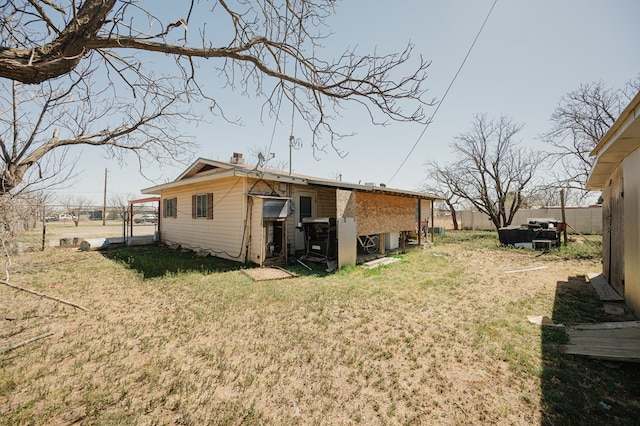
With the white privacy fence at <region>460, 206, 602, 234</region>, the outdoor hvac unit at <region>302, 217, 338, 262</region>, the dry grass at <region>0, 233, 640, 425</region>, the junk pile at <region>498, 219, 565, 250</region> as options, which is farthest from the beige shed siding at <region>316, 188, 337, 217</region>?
the white privacy fence at <region>460, 206, 602, 234</region>

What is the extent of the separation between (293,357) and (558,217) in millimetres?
29010

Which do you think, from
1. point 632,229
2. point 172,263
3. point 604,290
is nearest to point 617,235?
point 604,290

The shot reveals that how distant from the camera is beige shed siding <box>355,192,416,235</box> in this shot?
928 centimetres

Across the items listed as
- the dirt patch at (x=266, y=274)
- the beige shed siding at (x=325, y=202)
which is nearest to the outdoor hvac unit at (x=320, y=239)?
the dirt patch at (x=266, y=274)

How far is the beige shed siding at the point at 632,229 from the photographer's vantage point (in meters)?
4.33

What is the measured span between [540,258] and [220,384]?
12641 millimetres

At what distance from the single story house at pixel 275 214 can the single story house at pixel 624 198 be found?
5.70m

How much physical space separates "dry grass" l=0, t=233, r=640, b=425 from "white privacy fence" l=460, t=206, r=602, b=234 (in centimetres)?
2016

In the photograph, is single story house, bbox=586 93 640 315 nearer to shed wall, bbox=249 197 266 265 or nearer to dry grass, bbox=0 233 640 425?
dry grass, bbox=0 233 640 425

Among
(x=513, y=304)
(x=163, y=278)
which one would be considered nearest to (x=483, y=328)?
(x=513, y=304)

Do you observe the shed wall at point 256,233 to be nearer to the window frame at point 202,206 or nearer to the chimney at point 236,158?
the window frame at point 202,206

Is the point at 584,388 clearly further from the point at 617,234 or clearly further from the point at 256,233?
the point at 256,233

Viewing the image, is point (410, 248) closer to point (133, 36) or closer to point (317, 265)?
point (317, 265)

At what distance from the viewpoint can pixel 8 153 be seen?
6035 millimetres
